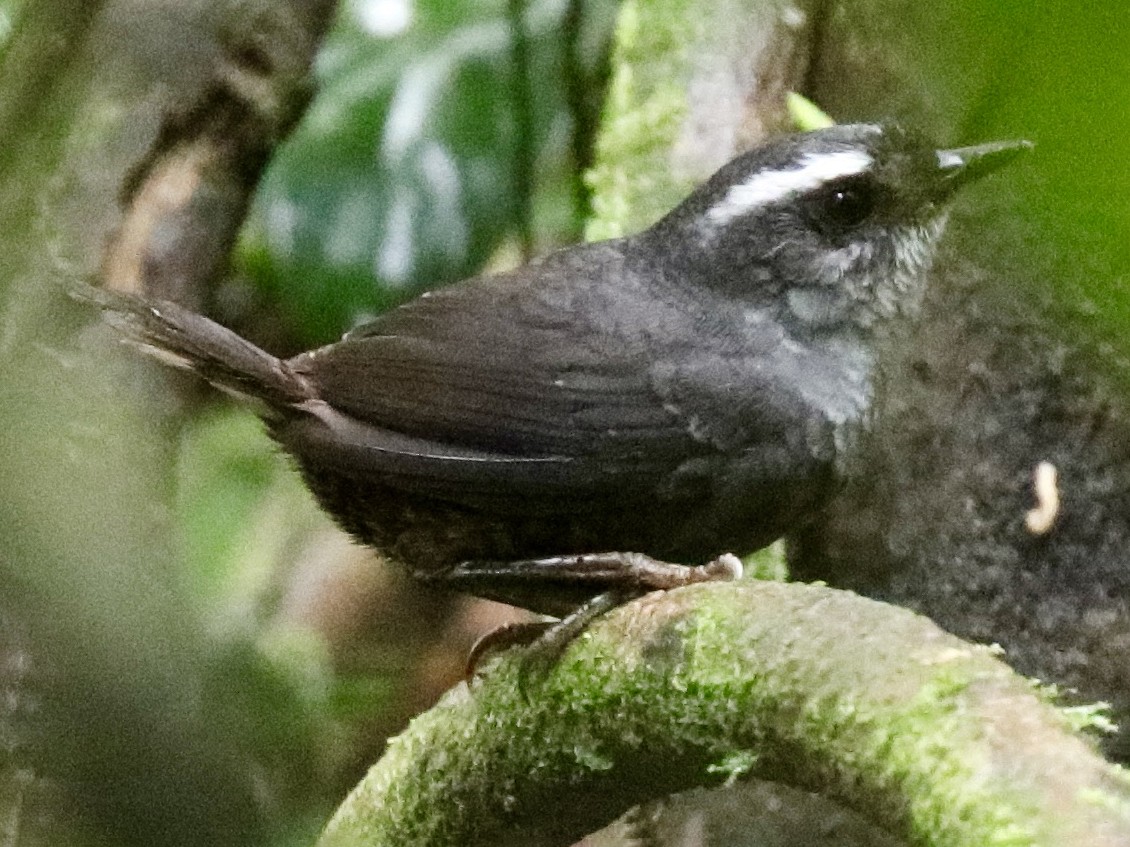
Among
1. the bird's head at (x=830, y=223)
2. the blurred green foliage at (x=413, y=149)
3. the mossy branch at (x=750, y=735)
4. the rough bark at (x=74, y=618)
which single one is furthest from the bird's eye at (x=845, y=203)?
the blurred green foliage at (x=413, y=149)

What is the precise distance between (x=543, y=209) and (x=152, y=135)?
1840 mm

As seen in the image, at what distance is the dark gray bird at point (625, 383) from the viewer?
2.03 m

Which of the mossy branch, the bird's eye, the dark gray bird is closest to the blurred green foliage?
the dark gray bird

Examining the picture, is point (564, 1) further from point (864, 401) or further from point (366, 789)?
point (366, 789)

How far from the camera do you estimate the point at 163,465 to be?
2.84m

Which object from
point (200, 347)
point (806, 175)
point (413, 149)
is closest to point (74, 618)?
point (200, 347)

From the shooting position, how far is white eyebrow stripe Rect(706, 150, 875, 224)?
221 cm

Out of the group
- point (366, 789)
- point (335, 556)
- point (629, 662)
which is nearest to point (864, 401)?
point (629, 662)

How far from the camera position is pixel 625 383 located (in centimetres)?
207

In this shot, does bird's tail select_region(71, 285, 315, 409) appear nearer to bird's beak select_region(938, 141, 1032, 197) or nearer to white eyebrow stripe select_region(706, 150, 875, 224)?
white eyebrow stripe select_region(706, 150, 875, 224)

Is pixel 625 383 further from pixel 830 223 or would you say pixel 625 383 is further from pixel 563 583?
pixel 830 223

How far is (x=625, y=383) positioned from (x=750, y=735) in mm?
760

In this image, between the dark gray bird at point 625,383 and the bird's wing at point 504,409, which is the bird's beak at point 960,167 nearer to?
the dark gray bird at point 625,383

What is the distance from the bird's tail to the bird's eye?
0.87m
